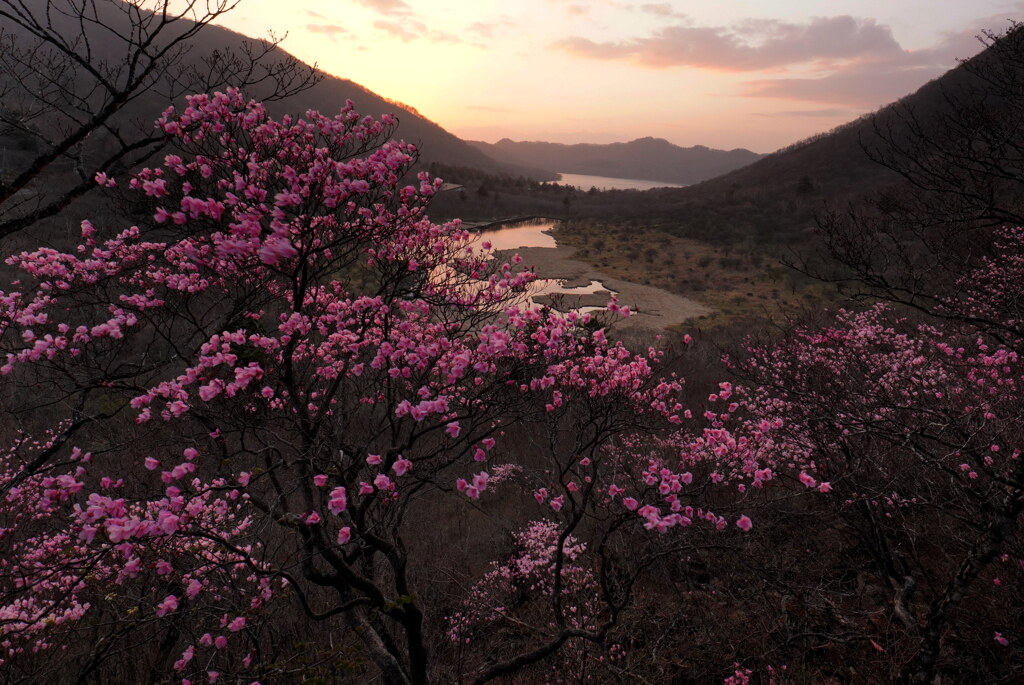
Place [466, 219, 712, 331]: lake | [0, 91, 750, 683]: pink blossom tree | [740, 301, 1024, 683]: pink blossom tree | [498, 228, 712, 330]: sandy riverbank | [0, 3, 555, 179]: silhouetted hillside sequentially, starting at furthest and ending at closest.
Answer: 1. [0, 3, 555, 179]: silhouetted hillside
2. [466, 219, 712, 331]: lake
3. [498, 228, 712, 330]: sandy riverbank
4. [740, 301, 1024, 683]: pink blossom tree
5. [0, 91, 750, 683]: pink blossom tree

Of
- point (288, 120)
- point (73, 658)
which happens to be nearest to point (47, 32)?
point (288, 120)

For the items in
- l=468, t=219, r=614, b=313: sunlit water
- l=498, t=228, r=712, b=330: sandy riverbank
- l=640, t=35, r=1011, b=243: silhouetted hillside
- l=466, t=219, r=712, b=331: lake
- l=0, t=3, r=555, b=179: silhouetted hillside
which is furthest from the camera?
l=0, t=3, r=555, b=179: silhouetted hillside

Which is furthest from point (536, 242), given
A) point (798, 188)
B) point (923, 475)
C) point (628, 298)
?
point (923, 475)

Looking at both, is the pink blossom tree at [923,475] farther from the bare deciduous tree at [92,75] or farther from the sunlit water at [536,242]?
the sunlit water at [536,242]

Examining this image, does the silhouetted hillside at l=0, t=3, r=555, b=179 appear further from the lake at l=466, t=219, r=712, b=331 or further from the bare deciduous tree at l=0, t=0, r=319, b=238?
the bare deciduous tree at l=0, t=0, r=319, b=238

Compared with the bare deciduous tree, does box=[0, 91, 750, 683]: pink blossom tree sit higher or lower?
lower

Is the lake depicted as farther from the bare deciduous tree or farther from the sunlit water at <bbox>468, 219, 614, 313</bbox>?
the bare deciduous tree

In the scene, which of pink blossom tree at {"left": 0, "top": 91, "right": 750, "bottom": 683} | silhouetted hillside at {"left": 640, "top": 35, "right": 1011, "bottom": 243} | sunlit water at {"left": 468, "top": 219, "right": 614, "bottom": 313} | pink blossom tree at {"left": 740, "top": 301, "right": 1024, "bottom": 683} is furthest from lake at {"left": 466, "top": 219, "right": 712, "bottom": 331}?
silhouetted hillside at {"left": 640, "top": 35, "right": 1011, "bottom": 243}

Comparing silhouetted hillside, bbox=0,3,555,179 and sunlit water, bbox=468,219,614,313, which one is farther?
silhouetted hillside, bbox=0,3,555,179

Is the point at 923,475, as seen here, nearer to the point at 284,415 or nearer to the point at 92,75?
the point at 284,415

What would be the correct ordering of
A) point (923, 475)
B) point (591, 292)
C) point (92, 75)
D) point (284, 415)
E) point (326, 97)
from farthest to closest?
point (326, 97) < point (591, 292) < point (92, 75) < point (284, 415) < point (923, 475)

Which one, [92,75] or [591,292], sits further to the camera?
[591,292]

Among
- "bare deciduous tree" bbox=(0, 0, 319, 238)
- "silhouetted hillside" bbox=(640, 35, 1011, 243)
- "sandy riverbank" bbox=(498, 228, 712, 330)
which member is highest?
"silhouetted hillside" bbox=(640, 35, 1011, 243)

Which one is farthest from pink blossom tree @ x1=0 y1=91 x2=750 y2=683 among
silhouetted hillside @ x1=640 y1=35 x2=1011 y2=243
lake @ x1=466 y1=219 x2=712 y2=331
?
silhouetted hillside @ x1=640 y1=35 x2=1011 y2=243
